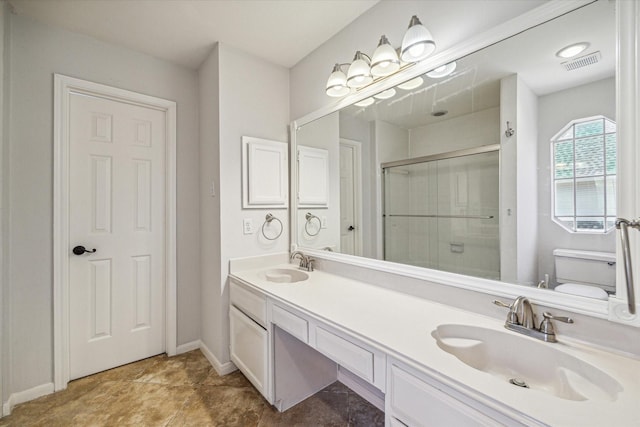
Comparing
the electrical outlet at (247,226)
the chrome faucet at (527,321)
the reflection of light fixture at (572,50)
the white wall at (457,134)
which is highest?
the reflection of light fixture at (572,50)

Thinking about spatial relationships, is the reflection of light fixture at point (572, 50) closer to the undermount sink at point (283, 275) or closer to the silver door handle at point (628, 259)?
the silver door handle at point (628, 259)

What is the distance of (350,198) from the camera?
1.90 m

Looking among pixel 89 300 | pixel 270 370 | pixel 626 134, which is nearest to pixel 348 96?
pixel 626 134

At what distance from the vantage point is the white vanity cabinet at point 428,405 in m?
0.70

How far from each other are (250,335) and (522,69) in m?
1.96

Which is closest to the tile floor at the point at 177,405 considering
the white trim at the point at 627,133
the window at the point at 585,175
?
the white trim at the point at 627,133

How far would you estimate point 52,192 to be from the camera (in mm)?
1833

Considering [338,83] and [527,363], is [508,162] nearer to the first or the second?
[527,363]

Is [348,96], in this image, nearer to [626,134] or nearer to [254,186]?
[254,186]

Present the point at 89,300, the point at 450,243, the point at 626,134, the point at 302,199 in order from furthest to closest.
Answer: the point at 302,199 < the point at 89,300 < the point at 450,243 < the point at 626,134

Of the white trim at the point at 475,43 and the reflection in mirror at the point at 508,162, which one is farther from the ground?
the white trim at the point at 475,43

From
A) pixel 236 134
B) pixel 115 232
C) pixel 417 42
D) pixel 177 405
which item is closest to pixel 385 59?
pixel 417 42

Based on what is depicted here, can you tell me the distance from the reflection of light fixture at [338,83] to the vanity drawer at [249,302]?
1371 mm

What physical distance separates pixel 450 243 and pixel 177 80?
2.47m
